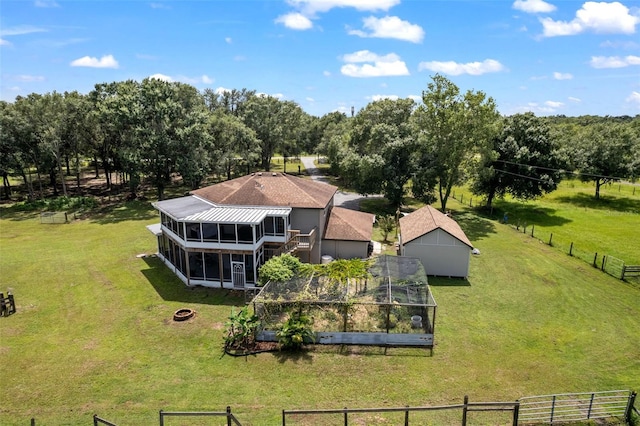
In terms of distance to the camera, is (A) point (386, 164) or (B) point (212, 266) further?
(A) point (386, 164)

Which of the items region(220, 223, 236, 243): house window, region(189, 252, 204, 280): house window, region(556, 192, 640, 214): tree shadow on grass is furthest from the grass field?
region(556, 192, 640, 214): tree shadow on grass

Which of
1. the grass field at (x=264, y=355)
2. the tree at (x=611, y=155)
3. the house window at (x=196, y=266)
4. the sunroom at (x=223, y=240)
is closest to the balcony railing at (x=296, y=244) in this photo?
the sunroom at (x=223, y=240)

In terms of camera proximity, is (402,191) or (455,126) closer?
(455,126)

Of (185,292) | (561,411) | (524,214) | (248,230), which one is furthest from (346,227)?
(524,214)

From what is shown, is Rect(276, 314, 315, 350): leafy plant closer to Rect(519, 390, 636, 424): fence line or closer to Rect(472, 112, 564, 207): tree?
Rect(519, 390, 636, 424): fence line

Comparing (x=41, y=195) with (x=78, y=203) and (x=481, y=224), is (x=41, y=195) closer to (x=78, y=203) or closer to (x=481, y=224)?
(x=78, y=203)

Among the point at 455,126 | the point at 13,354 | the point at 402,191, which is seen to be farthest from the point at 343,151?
the point at 13,354

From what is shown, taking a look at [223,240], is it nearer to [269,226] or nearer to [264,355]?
[269,226]
